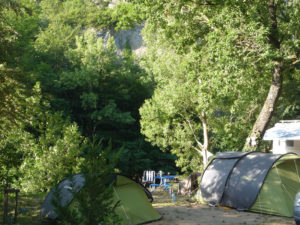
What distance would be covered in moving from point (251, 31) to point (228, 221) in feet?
17.8

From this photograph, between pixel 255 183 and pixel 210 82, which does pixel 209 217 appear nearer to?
pixel 255 183

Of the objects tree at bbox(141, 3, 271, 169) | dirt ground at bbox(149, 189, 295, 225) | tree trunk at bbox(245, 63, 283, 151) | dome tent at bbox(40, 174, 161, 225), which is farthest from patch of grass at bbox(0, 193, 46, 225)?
tree trunk at bbox(245, 63, 283, 151)

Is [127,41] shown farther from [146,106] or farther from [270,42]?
[270,42]

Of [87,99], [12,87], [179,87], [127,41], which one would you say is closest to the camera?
[12,87]

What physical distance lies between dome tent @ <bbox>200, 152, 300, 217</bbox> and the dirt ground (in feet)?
0.99

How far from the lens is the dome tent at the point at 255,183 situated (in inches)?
339

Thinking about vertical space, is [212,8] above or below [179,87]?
above

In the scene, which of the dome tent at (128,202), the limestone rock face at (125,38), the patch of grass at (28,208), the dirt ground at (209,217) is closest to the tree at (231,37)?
the dirt ground at (209,217)

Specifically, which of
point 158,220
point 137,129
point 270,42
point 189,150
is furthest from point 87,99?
point 158,220

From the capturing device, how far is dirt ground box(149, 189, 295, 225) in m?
7.51

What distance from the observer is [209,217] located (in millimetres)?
8156

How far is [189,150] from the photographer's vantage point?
19484mm

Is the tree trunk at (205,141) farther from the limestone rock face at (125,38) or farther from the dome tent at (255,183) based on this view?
the limestone rock face at (125,38)

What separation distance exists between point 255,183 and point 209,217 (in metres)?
1.69
